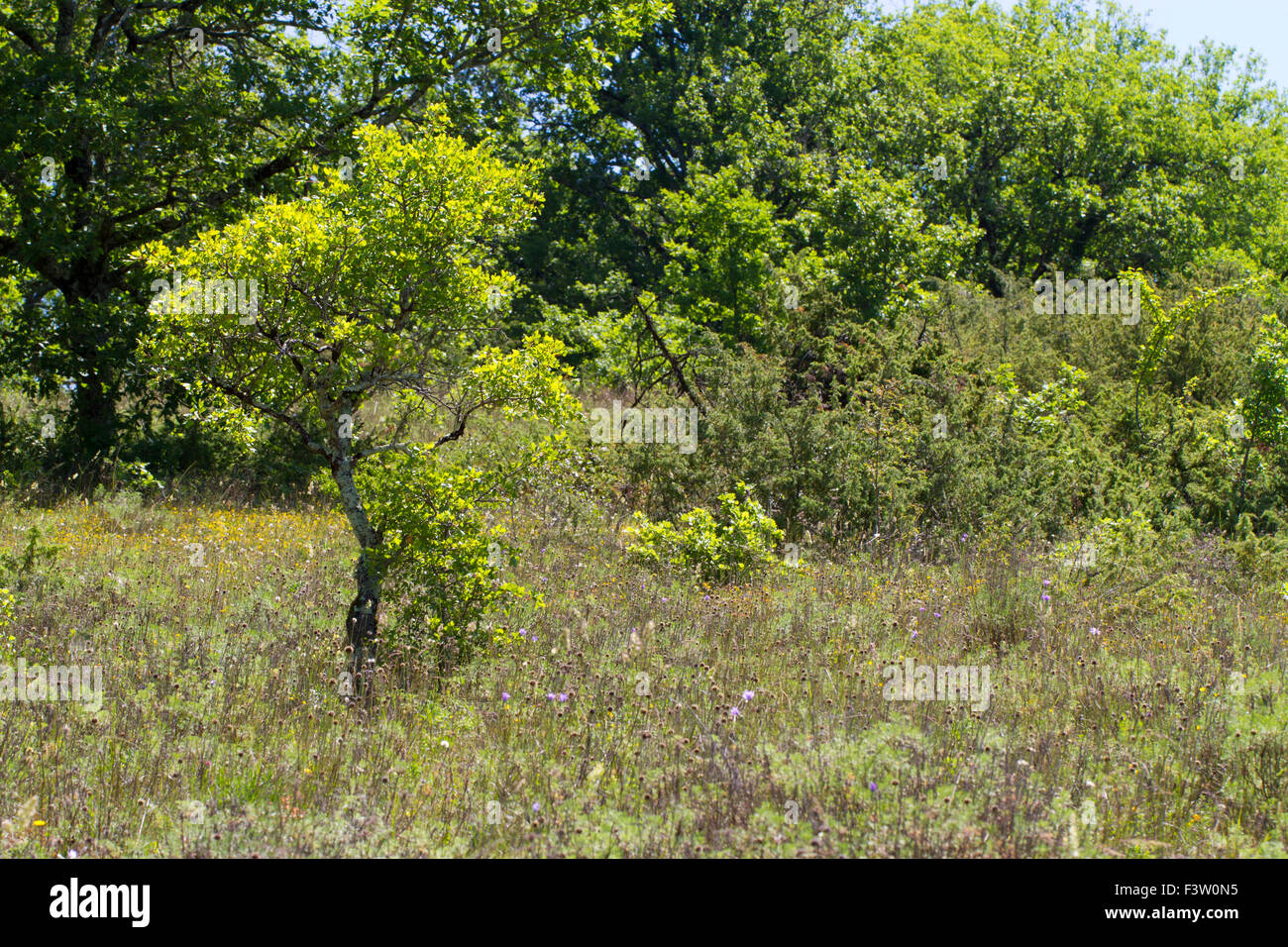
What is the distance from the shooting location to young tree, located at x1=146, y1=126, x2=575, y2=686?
6574 millimetres

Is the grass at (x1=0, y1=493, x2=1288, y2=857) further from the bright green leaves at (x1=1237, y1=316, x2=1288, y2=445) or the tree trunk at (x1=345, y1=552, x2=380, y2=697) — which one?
the bright green leaves at (x1=1237, y1=316, x2=1288, y2=445)

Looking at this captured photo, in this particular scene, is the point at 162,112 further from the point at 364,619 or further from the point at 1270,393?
the point at 1270,393

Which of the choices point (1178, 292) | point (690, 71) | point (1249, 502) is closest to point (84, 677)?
point (1249, 502)

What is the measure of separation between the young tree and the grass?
2.93 feet

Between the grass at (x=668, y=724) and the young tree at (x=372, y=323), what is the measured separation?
89cm

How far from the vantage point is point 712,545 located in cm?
941

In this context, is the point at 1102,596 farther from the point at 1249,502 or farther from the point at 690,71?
the point at 690,71

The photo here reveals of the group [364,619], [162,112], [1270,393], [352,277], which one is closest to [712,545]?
[364,619]

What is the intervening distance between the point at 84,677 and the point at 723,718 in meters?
3.62

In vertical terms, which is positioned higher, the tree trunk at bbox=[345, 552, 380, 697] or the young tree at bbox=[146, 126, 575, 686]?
the young tree at bbox=[146, 126, 575, 686]

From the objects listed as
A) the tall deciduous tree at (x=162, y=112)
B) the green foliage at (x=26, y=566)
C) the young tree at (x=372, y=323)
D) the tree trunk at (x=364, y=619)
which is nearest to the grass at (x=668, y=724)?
the green foliage at (x=26, y=566)

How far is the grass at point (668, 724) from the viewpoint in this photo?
15.1 feet

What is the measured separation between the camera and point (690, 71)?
80.3 ft

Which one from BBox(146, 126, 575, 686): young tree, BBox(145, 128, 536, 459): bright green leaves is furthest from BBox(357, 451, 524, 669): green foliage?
BBox(145, 128, 536, 459): bright green leaves
